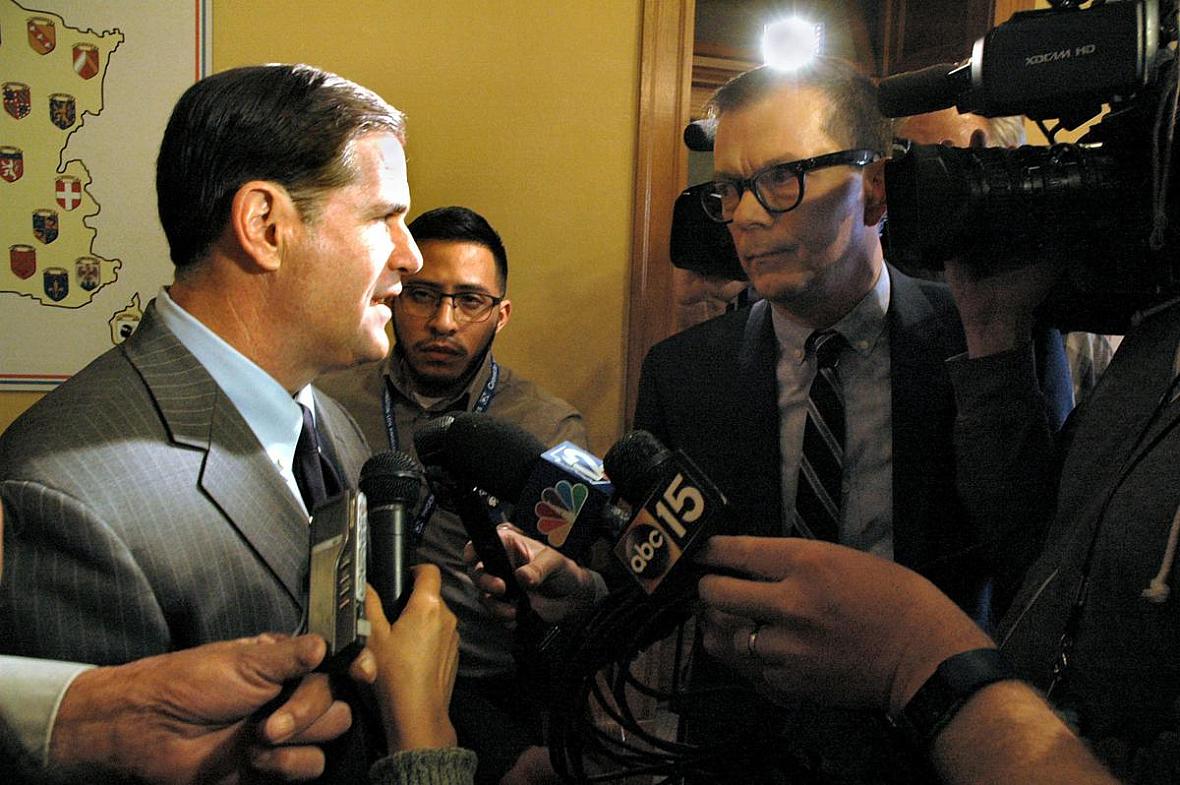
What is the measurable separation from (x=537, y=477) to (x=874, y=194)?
2.66ft

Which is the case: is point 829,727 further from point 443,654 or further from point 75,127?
point 75,127

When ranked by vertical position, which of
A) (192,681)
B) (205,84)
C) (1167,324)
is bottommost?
(192,681)

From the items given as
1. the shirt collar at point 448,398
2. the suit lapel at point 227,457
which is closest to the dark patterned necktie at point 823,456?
the suit lapel at point 227,457

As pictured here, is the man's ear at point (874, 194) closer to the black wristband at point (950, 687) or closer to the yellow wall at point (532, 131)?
the black wristband at point (950, 687)

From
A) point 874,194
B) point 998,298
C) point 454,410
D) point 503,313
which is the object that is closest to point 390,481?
point 998,298

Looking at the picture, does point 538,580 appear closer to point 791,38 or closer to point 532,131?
point 532,131

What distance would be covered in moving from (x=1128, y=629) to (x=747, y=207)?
0.89 metres

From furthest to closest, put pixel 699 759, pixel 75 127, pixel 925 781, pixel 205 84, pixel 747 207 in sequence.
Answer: pixel 75 127 → pixel 747 207 → pixel 205 84 → pixel 699 759 → pixel 925 781

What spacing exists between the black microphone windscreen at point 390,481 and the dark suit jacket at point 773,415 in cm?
49

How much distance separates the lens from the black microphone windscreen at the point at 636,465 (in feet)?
2.57

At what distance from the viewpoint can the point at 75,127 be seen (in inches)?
79.5

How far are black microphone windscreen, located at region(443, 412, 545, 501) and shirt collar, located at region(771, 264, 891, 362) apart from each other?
2.08 ft

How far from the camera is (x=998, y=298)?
3.06 feet

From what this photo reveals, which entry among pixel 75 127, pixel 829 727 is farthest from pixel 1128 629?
pixel 75 127
